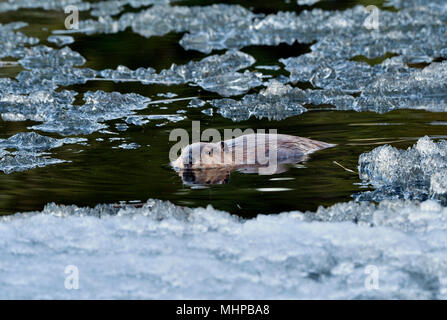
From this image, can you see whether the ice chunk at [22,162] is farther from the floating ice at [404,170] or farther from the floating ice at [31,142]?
the floating ice at [404,170]

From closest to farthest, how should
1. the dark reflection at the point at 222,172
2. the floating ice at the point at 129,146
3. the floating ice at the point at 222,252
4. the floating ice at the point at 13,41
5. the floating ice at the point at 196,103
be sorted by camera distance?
the floating ice at the point at 222,252 < the dark reflection at the point at 222,172 < the floating ice at the point at 129,146 < the floating ice at the point at 196,103 < the floating ice at the point at 13,41

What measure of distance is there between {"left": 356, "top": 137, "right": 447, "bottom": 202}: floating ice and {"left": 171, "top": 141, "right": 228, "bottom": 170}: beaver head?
3.01 ft

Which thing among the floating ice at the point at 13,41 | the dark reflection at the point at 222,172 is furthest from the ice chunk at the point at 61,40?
the dark reflection at the point at 222,172

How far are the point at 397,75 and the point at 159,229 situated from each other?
411 centimetres

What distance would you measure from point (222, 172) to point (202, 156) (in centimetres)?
17

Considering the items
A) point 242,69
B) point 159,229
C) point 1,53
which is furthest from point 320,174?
point 1,53

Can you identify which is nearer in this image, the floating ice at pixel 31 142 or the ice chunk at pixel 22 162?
the ice chunk at pixel 22 162

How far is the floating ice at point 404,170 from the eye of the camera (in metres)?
4.66

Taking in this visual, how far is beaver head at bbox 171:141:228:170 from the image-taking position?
5.25m

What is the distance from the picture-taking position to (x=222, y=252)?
3844mm

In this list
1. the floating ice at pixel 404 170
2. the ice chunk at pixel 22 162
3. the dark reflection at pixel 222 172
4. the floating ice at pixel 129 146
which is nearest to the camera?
the floating ice at pixel 404 170

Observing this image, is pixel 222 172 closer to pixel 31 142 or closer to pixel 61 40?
pixel 31 142

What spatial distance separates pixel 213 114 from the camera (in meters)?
6.82

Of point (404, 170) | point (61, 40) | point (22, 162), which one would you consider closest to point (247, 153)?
point (404, 170)
